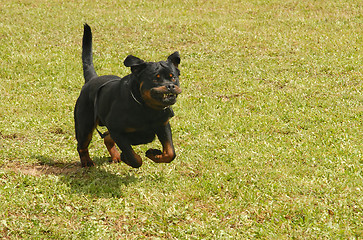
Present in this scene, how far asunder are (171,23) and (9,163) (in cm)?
1390

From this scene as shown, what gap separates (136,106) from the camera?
23.5ft

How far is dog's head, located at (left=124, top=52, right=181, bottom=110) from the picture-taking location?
22.2 ft

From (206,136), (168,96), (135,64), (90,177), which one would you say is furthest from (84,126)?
(206,136)

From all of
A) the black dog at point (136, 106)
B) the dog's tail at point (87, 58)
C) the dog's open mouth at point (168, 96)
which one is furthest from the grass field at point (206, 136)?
the dog's open mouth at point (168, 96)

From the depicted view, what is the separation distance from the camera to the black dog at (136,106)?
6922mm

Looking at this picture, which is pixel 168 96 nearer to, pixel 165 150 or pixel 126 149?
pixel 165 150

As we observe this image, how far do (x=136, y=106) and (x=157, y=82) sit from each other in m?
Result: 0.57

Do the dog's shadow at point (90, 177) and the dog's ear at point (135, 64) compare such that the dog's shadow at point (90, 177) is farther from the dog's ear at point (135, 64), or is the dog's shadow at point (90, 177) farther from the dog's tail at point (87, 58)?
the dog's ear at point (135, 64)

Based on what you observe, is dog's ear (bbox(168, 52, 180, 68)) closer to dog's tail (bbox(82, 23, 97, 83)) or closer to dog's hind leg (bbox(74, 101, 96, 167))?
dog's hind leg (bbox(74, 101, 96, 167))

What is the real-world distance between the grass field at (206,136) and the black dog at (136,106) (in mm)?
888

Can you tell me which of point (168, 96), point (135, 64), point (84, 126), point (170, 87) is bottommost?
point (84, 126)

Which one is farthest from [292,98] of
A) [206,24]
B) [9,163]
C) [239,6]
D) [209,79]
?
[239,6]

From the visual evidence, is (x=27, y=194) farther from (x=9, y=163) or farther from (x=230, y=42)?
(x=230, y=42)

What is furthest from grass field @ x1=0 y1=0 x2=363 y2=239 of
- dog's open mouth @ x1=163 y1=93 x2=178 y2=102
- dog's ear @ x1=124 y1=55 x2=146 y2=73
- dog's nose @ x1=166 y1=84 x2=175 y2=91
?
dog's ear @ x1=124 y1=55 x2=146 y2=73
